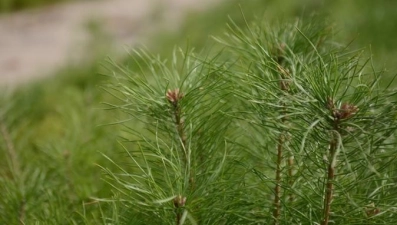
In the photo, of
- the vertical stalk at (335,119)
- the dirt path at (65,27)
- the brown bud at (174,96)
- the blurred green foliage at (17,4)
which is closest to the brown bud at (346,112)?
the vertical stalk at (335,119)

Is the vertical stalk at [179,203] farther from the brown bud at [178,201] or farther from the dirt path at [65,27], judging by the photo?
the dirt path at [65,27]

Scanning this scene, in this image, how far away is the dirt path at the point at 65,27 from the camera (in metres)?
1.67

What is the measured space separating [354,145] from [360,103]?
0.04 meters

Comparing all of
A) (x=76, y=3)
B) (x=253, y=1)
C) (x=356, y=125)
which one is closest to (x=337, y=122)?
(x=356, y=125)

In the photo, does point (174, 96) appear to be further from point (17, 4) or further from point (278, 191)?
point (17, 4)

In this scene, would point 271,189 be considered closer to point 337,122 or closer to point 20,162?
point 337,122

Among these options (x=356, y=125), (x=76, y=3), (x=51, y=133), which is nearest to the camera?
(x=356, y=125)

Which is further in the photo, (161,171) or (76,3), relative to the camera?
(76,3)

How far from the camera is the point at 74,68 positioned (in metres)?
1.18

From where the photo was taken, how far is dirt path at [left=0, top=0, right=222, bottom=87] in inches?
65.9

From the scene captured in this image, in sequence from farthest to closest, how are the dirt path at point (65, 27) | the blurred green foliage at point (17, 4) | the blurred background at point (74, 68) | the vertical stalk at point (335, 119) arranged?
the blurred green foliage at point (17, 4) → the dirt path at point (65, 27) → the blurred background at point (74, 68) → the vertical stalk at point (335, 119)

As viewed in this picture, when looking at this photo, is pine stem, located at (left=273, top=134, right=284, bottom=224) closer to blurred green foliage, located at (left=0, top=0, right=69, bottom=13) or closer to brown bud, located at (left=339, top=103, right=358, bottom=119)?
brown bud, located at (left=339, top=103, right=358, bottom=119)

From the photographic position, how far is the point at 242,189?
0.32 metres

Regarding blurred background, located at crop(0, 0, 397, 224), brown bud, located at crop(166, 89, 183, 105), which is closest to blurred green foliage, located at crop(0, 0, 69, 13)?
blurred background, located at crop(0, 0, 397, 224)
